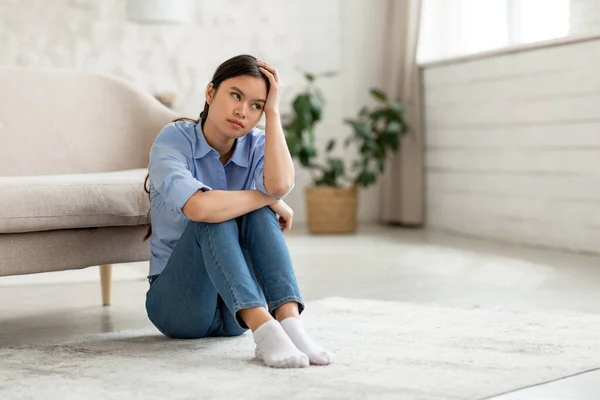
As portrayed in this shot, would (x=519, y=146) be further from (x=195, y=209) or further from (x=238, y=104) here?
(x=195, y=209)

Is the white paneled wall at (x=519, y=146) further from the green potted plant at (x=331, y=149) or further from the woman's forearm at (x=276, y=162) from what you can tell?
the woman's forearm at (x=276, y=162)

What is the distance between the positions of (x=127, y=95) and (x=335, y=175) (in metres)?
2.28

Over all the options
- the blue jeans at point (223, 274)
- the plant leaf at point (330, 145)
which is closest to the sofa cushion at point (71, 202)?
the blue jeans at point (223, 274)

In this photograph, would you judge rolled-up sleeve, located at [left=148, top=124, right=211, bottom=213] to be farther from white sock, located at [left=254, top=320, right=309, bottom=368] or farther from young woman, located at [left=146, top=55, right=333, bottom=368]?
white sock, located at [left=254, top=320, right=309, bottom=368]

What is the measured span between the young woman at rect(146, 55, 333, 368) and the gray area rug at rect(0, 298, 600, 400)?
0.26 feet

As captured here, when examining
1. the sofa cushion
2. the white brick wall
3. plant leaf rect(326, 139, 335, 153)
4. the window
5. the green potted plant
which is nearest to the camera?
the sofa cushion

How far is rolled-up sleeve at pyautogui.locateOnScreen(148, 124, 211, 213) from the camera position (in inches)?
75.7

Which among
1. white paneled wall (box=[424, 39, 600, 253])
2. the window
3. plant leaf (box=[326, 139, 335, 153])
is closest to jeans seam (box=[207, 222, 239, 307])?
white paneled wall (box=[424, 39, 600, 253])

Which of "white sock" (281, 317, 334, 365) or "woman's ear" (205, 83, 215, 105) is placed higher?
"woman's ear" (205, 83, 215, 105)

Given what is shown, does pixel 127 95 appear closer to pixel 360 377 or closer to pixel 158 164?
pixel 158 164

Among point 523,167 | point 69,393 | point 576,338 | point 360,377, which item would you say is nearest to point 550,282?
point 576,338

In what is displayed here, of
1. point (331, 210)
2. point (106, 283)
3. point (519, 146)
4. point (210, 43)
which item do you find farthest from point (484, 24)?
point (106, 283)

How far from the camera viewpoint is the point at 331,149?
209 inches

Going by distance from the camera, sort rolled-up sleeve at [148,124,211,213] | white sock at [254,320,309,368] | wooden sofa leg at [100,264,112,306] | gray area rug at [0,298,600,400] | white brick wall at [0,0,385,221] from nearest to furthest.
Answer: gray area rug at [0,298,600,400]
white sock at [254,320,309,368]
rolled-up sleeve at [148,124,211,213]
wooden sofa leg at [100,264,112,306]
white brick wall at [0,0,385,221]
